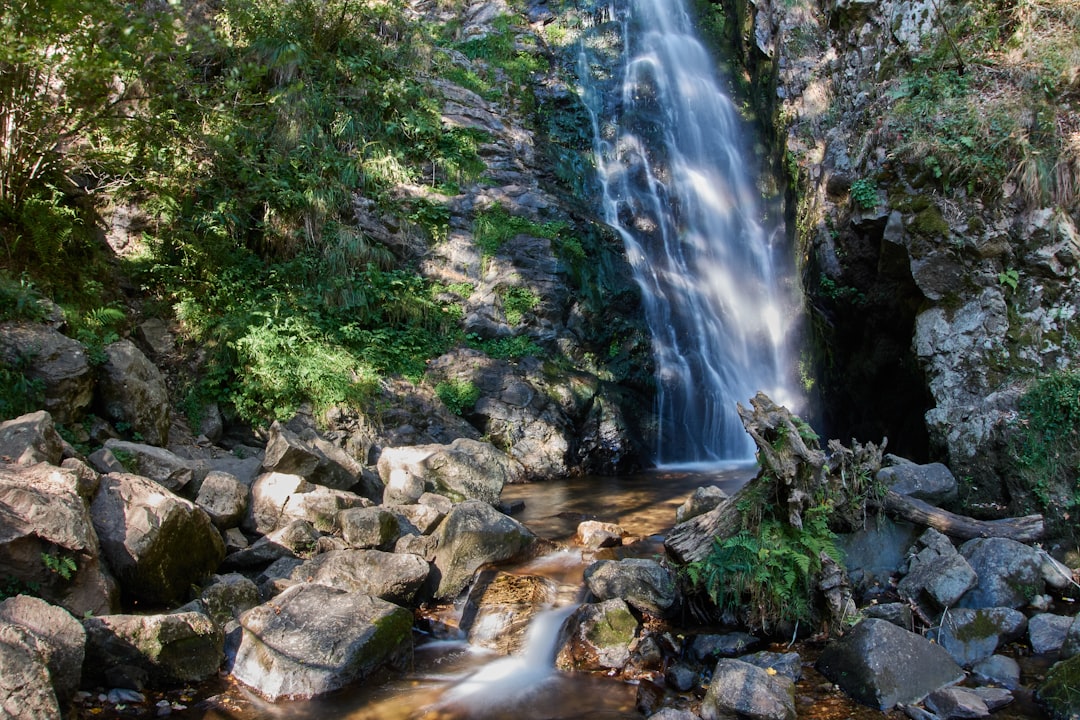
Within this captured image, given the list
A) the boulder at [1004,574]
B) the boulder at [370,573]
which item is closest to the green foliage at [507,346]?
the boulder at [370,573]

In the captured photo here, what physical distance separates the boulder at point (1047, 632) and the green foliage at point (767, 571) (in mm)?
1414

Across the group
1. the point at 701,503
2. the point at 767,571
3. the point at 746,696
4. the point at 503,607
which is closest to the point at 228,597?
the point at 503,607

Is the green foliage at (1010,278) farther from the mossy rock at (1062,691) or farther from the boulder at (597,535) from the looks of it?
the boulder at (597,535)

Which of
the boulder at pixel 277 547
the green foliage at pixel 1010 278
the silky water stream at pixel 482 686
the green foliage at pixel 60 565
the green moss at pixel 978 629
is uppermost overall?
the green foliage at pixel 1010 278

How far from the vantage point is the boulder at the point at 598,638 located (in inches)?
193

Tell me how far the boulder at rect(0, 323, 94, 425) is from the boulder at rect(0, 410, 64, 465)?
1.28 m

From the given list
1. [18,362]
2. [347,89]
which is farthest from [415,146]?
[18,362]

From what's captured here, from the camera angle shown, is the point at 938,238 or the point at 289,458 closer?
the point at 289,458

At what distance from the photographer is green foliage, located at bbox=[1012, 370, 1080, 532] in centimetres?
625

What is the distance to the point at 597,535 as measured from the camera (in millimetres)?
7203

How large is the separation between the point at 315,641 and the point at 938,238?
7247mm

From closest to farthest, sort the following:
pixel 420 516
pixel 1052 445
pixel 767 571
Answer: pixel 767 571, pixel 1052 445, pixel 420 516

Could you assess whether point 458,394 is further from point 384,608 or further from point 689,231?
point 689,231

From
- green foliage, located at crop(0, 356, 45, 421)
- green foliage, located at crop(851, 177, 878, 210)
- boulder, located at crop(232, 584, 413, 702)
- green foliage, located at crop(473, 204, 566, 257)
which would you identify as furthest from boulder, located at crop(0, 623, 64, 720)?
green foliage, located at crop(473, 204, 566, 257)
